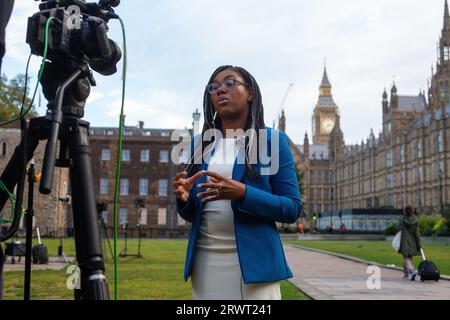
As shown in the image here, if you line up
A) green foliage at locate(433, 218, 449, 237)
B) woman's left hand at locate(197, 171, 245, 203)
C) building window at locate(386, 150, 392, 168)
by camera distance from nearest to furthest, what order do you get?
1. woman's left hand at locate(197, 171, 245, 203)
2. green foliage at locate(433, 218, 449, 237)
3. building window at locate(386, 150, 392, 168)

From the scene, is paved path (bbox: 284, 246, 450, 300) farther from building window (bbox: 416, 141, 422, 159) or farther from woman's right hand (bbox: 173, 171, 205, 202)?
building window (bbox: 416, 141, 422, 159)

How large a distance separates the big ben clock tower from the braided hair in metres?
165

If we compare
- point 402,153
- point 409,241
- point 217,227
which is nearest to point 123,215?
point 409,241

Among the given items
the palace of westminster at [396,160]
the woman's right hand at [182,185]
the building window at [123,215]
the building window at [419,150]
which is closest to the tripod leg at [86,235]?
the woman's right hand at [182,185]

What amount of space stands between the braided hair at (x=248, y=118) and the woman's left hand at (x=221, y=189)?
206 mm

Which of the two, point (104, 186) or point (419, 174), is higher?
point (419, 174)

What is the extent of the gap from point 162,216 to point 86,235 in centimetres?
4916

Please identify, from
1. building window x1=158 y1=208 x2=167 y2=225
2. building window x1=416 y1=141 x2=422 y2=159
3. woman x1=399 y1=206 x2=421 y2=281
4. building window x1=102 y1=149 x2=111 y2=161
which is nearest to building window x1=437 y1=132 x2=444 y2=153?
building window x1=416 y1=141 x2=422 y2=159

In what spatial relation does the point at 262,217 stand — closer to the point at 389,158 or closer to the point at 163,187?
the point at 163,187

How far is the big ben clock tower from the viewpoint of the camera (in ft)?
544

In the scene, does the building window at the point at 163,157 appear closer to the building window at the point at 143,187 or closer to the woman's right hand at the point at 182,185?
the building window at the point at 143,187

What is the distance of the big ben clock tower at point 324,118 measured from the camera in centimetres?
16575

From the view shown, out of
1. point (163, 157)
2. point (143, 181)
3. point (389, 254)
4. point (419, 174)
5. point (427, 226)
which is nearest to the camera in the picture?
point (389, 254)

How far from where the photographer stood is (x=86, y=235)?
181 cm
